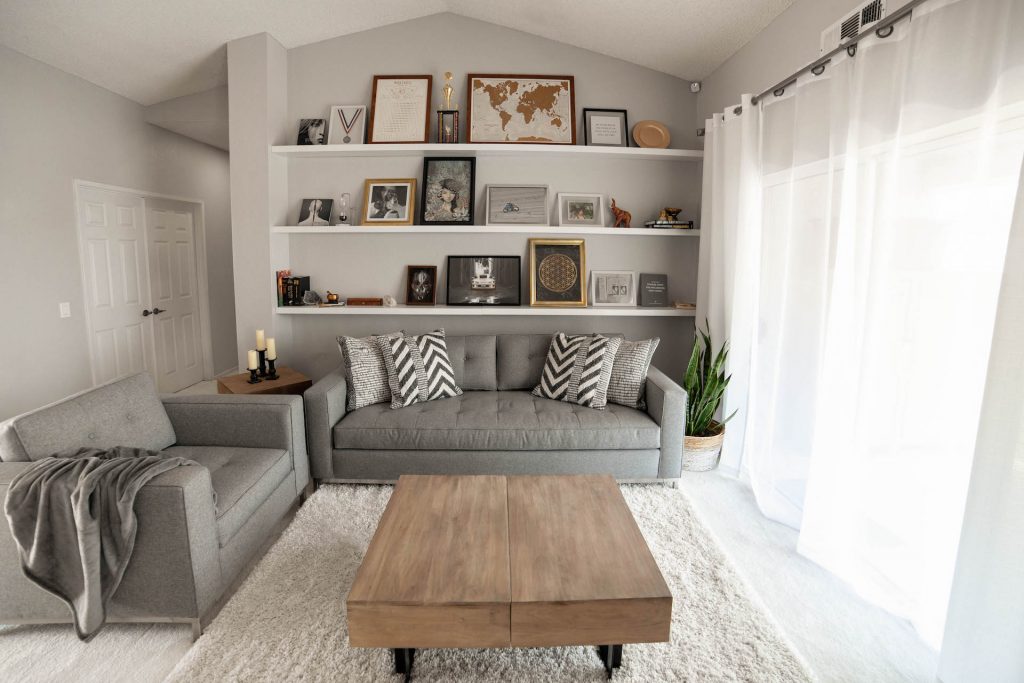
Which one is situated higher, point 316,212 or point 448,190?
point 448,190

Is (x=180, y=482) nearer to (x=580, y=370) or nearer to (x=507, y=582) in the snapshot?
(x=507, y=582)

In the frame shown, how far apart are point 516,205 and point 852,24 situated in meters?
2.24

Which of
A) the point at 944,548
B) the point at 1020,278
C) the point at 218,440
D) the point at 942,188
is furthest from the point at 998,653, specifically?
the point at 218,440

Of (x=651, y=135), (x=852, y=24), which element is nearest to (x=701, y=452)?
(x=651, y=135)

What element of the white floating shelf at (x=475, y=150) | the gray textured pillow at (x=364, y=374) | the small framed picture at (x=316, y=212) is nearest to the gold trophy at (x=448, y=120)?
the white floating shelf at (x=475, y=150)

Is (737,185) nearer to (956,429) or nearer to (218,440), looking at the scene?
(956,429)

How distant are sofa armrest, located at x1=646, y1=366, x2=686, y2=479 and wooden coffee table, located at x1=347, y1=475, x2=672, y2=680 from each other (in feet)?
3.52

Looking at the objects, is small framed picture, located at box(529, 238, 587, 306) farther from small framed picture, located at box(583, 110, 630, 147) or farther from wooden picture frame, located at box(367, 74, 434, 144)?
wooden picture frame, located at box(367, 74, 434, 144)

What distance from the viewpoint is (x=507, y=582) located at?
169 centimetres

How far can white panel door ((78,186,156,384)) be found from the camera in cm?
410

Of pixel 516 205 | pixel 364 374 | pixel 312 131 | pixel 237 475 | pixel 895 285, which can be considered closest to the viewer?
pixel 895 285

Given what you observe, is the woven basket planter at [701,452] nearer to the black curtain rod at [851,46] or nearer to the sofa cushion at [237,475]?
the black curtain rod at [851,46]

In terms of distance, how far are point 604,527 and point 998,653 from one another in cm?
114

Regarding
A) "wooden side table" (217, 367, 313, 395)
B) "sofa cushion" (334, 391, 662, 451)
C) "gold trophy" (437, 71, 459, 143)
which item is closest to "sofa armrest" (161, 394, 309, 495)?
"sofa cushion" (334, 391, 662, 451)
